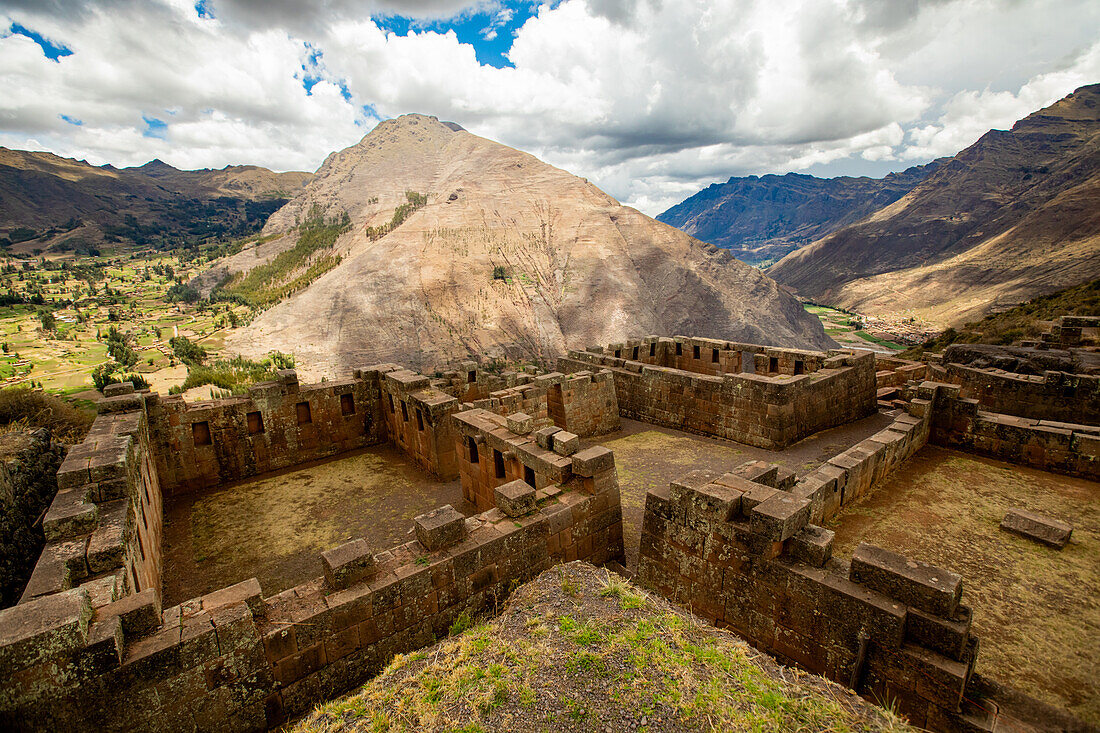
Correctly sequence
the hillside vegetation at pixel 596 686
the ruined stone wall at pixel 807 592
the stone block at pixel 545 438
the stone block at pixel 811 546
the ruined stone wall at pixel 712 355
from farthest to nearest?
the ruined stone wall at pixel 712 355 → the stone block at pixel 545 438 → the stone block at pixel 811 546 → the ruined stone wall at pixel 807 592 → the hillside vegetation at pixel 596 686

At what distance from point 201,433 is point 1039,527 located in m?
19.0

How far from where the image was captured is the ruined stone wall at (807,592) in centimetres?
511

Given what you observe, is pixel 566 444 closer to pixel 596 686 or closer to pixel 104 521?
pixel 596 686

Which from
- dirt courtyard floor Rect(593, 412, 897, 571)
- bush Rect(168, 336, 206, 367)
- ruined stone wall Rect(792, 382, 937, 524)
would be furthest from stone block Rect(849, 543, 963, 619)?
bush Rect(168, 336, 206, 367)

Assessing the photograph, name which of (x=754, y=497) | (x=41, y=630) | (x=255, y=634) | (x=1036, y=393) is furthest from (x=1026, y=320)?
(x=41, y=630)

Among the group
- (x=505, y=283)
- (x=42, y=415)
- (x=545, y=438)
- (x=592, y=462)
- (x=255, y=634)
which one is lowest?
(x=255, y=634)

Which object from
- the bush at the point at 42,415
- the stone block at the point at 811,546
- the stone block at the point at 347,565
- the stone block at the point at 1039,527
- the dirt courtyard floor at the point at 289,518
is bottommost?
the dirt courtyard floor at the point at 289,518

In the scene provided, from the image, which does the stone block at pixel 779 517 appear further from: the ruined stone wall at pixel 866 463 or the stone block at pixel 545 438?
the stone block at pixel 545 438

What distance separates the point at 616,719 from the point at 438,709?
1797mm

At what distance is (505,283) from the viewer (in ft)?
176

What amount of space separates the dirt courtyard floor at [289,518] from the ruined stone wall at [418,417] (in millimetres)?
447

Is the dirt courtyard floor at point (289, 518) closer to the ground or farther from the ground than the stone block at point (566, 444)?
closer to the ground

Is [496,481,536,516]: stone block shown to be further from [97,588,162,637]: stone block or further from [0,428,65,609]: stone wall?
[0,428,65,609]: stone wall

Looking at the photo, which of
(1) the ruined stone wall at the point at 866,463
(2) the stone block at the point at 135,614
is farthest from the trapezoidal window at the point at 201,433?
(1) the ruined stone wall at the point at 866,463
